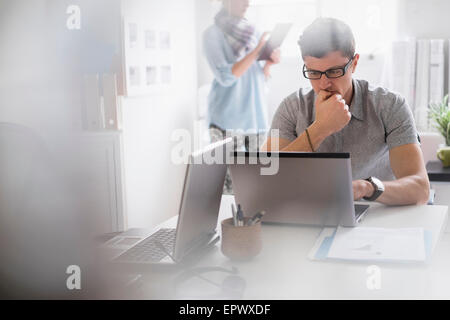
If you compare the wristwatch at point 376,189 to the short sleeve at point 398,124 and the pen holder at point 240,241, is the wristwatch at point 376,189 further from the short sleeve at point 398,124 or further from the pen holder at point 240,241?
the pen holder at point 240,241

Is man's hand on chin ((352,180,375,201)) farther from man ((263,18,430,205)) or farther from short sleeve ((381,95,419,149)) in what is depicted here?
short sleeve ((381,95,419,149))

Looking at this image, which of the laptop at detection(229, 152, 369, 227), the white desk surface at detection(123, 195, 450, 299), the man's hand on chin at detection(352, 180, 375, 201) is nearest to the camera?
the white desk surface at detection(123, 195, 450, 299)

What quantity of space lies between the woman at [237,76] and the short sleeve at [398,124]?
147 centimetres

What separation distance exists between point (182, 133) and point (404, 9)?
1536mm

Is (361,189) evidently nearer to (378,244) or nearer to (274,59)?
(378,244)

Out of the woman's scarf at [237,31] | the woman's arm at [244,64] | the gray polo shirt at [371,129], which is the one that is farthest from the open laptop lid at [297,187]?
the woman's scarf at [237,31]

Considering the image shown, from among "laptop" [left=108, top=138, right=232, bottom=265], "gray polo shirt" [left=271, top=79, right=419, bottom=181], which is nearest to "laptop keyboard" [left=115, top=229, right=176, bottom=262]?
"laptop" [left=108, top=138, right=232, bottom=265]

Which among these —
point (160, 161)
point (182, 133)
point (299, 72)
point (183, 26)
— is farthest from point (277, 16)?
point (160, 161)

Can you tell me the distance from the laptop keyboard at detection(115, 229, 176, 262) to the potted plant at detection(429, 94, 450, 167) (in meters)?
1.72

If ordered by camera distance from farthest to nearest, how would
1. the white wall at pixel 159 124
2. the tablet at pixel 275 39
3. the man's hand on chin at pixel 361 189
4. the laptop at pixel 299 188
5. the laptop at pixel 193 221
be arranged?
1. the tablet at pixel 275 39
2. the white wall at pixel 159 124
3. the man's hand on chin at pixel 361 189
4. the laptop at pixel 299 188
5. the laptop at pixel 193 221

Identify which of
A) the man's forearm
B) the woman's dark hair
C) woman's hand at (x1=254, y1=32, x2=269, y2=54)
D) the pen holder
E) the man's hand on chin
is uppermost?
woman's hand at (x1=254, y1=32, x2=269, y2=54)

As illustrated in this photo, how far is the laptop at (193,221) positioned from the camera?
0.98 meters

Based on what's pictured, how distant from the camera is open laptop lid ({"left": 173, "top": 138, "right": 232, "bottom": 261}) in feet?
3.18

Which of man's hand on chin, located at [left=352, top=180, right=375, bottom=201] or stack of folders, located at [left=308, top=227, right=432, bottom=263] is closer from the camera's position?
stack of folders, located at [left=308, top=227, right=432, bottom=263]
